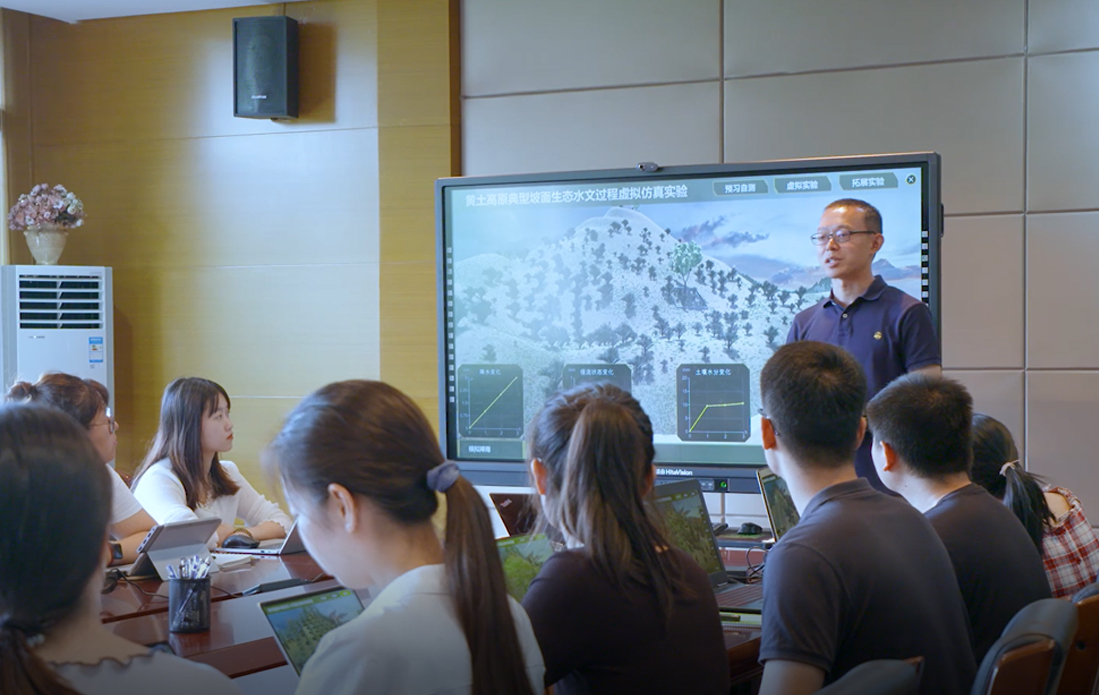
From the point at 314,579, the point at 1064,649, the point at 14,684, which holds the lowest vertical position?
→ the point at 314,579

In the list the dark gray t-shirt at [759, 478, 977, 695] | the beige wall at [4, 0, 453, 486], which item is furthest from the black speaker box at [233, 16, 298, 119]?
the dark gray t-shirt at [759, 478, 977, 695]

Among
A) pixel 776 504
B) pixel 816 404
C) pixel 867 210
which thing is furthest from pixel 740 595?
pixel 867 210

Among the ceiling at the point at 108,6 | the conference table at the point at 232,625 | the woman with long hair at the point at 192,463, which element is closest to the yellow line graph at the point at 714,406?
the woman with long hair at the point at 192,463

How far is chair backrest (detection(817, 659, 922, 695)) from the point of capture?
1331 millimetres

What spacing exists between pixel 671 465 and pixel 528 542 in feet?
6.36

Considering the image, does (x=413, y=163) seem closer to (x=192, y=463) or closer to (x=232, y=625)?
(x=192, y=463)

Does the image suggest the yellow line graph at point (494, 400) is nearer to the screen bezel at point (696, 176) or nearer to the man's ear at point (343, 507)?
the screen bezel at point (696, 176)

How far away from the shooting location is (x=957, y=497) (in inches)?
94.1

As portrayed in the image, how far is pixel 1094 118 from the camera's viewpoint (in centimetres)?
443

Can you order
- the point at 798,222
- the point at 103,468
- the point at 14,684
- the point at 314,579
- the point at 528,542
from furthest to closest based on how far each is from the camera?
the point at 798,222
the point at 314,579
the point at 528,542
the point at 103,468
the point at 14,684

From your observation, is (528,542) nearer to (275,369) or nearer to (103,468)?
(103,468)

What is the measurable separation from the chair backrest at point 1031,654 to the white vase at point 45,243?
5.08 metres

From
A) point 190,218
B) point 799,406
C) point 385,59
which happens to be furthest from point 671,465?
point 190,218

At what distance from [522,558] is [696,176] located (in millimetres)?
2297
